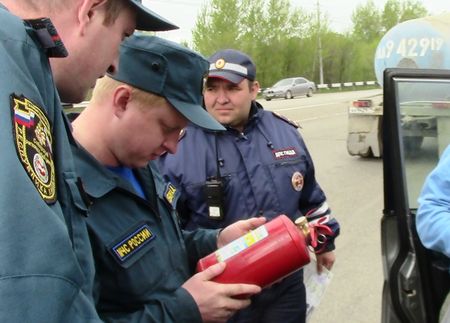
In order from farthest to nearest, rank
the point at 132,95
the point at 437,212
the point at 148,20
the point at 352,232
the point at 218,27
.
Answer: the point at 218,27 < the point at 352,232 < the point at 437,212 < the point at 132,95 < the point at 148,20

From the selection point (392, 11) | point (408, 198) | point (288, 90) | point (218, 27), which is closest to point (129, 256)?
point (408, 198)

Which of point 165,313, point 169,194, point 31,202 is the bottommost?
point 165,313

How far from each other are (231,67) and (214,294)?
1.19m

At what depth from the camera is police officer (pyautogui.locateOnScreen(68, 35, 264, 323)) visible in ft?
4.17

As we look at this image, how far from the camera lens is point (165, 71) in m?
1.39

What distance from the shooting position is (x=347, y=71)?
A: 4662 centimetres

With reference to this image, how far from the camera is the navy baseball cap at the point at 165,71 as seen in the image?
4.49ft

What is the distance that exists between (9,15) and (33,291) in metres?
0.41

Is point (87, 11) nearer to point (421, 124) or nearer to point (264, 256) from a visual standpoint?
point (264, 256)

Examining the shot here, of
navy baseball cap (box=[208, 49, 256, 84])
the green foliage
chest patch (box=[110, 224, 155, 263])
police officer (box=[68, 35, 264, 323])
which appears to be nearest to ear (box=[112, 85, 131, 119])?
police officer (box=[68, 35, 264, 323])

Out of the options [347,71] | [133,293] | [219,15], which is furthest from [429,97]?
[347,71]

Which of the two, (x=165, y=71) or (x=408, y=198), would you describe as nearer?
(x=165, y=71)

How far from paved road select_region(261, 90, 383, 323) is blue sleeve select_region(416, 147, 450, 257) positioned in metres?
1.42

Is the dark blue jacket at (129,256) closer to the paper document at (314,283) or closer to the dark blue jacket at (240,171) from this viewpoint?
the dark blue jacket at (240,171)
